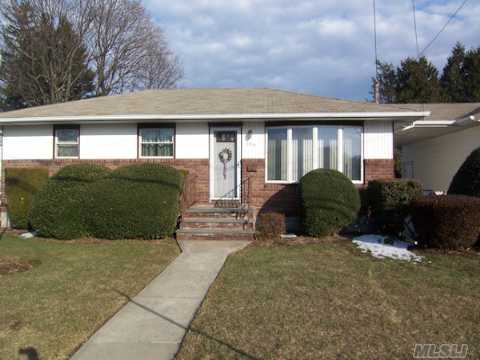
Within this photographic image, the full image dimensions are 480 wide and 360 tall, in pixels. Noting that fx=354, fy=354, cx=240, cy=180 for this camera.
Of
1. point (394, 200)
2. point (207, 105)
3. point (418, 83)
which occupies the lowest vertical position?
point (394, 200)

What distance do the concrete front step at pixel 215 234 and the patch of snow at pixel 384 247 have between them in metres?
2.61

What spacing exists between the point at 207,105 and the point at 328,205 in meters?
5.35

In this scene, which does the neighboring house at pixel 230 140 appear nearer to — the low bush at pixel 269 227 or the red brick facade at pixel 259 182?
the red brick facade at pixel 259 182

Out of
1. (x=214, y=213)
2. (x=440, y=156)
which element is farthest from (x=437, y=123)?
(x=214, y=213)

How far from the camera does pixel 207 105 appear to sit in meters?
11.7

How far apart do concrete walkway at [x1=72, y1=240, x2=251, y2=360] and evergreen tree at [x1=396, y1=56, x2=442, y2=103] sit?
1162 inches

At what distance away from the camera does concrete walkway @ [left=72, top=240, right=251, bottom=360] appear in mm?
3400

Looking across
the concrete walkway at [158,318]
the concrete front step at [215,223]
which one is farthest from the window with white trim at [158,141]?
the concrete walkway at [158,318]

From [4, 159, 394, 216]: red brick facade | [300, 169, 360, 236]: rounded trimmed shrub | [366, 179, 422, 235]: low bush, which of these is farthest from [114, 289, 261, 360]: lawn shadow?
[366, 179, 422, 235]: low bush

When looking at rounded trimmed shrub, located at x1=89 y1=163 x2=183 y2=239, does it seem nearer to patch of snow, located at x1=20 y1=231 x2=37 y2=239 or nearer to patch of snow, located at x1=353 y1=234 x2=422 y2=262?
patch of snow, located at x1=20 y1=231 x2=37 y2=239

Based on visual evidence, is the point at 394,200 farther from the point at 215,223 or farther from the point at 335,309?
the point at 335,309

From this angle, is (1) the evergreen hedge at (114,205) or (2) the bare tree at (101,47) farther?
(2) the bare tree at (101,47)

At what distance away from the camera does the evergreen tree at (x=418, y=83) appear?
98.3 ft

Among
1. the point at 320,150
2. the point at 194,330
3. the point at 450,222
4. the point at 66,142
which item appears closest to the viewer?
the point at 194,330
